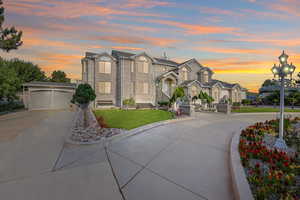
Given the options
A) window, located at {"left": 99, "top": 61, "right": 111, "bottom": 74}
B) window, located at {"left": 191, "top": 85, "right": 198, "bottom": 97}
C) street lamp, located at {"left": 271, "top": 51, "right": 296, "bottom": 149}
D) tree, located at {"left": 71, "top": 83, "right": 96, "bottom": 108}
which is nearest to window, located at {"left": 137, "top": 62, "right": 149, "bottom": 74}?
window, located at {"left": 99, "top": 61, "right": 111, "bottom": 74}

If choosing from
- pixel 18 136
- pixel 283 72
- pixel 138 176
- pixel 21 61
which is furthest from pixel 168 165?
pixel 21 61

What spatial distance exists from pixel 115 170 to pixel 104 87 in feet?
51.3

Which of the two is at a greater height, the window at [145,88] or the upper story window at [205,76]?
the upper story window at [205,76]

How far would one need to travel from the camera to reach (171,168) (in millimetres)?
2990

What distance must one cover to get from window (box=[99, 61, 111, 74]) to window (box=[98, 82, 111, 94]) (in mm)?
1684

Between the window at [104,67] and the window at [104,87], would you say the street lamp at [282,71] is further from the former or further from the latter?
the window at [104,67]

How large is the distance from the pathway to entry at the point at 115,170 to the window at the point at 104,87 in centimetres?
1267

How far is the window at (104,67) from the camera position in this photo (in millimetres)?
16734

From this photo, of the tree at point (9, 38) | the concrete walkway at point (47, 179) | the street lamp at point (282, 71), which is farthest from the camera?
the tree at point (9, 38)

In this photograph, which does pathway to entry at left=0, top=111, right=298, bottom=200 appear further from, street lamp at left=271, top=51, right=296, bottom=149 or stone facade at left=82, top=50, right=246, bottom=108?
stone facade at left=82, top=50, right=246, bottom=108

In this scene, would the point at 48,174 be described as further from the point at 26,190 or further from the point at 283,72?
the point at 283,72

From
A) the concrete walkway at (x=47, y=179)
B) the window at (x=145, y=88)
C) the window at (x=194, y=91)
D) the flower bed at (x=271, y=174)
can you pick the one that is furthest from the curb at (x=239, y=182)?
the window at (x=194, y=91)

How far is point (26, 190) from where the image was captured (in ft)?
7.30

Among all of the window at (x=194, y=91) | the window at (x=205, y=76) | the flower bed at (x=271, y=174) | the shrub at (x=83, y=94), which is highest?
the window at (x=205, y=76)
